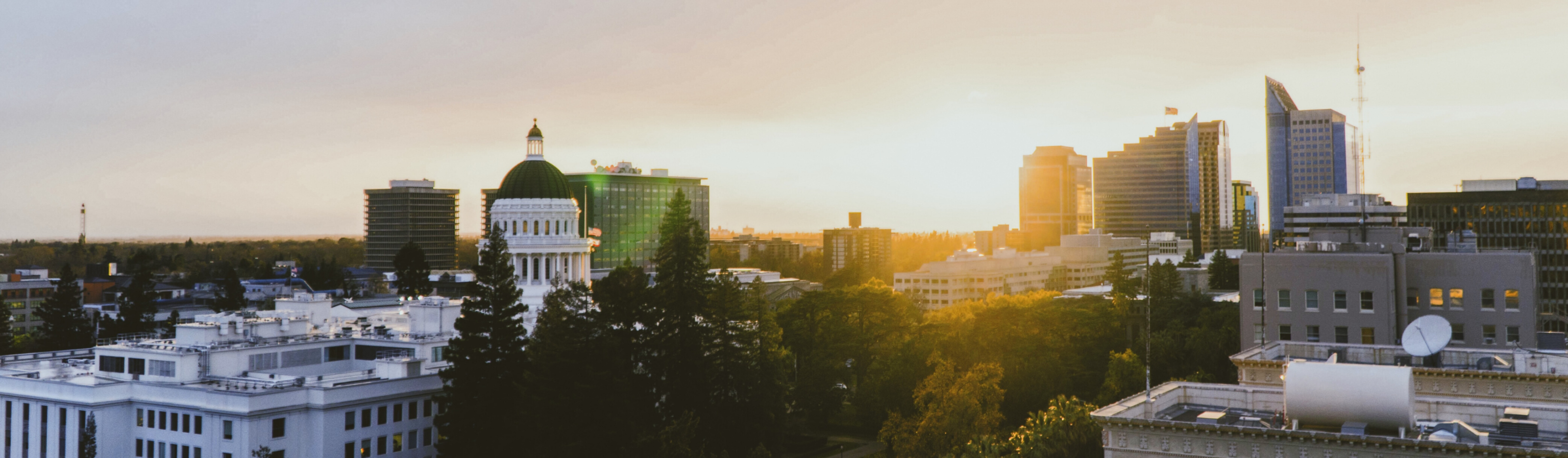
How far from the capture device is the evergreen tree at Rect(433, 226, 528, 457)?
60.9 meters

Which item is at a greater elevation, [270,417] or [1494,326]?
[1494,326]

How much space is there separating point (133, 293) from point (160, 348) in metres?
70.1

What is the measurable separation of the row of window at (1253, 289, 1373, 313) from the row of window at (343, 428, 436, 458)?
56.1 metres

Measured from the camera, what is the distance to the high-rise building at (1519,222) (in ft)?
438

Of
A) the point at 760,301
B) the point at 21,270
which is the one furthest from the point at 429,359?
the point at 21,270

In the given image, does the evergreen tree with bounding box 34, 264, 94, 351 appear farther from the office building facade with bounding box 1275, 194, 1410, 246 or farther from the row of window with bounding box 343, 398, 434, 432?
the office building facade with bounding box 1275, 194, 1410, 246

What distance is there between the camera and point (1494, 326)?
7125 centimetres

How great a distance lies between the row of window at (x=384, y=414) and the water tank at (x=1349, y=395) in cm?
5197

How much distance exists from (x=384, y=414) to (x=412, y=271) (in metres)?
68.3

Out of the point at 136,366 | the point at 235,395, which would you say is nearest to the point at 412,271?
the point at 136,366

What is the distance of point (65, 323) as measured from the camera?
11250 cm

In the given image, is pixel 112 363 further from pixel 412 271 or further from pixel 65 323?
pixel 412 271

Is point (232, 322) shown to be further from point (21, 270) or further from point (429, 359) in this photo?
point (21, 270)

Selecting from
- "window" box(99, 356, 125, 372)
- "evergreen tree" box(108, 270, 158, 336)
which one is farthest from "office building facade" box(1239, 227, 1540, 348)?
"evergreen tree" box(108, 270, 158, 336)
